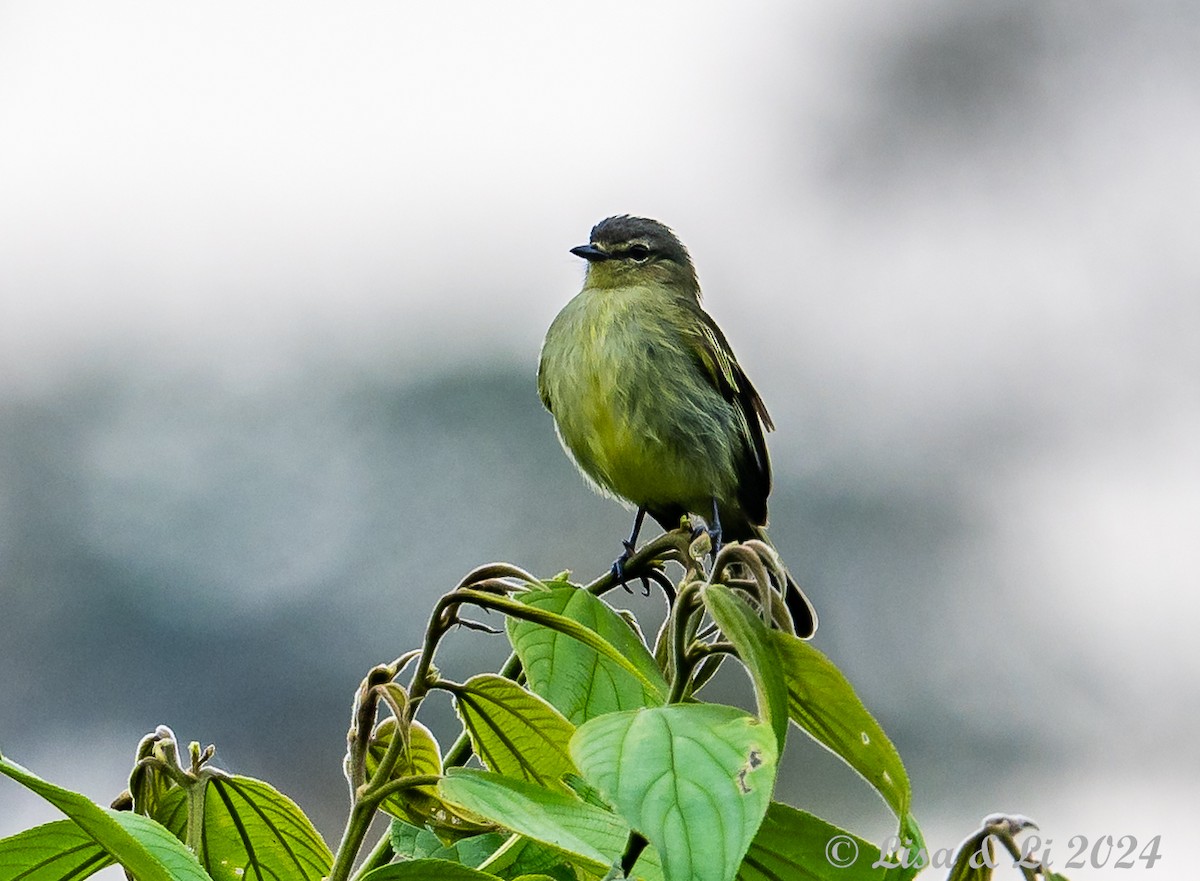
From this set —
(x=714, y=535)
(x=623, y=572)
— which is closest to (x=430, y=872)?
(x=623, y=572)

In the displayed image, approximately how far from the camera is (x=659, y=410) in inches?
130

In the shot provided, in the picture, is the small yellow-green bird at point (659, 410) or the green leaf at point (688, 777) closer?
the green leaf at point (688, 777)

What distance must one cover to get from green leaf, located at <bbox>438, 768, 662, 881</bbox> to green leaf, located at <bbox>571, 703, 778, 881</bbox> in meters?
0.09

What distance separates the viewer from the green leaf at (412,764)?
3.70 ft

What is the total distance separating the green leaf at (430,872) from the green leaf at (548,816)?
0.13 ft

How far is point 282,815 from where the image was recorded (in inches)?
48.9

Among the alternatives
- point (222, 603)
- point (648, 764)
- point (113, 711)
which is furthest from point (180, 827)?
point (222, 603)

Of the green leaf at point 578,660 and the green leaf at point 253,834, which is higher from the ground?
the green leaf at point 578,660

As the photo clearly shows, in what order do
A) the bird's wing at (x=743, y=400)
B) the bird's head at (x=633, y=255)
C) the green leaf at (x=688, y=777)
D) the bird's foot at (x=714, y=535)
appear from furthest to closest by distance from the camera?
1. the bird's head at (x=633, y=255)
2. the bird's wing at (x=743, y=400)
3. the bird's foot at (x=714, y=535)
4. the green leaf at (x=688, y=777)

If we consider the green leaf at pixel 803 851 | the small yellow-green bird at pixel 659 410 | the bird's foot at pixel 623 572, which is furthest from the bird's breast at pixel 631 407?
the green leaf at pixel 803 851

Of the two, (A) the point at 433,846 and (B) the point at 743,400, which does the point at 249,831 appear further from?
(B) the point at 743,400

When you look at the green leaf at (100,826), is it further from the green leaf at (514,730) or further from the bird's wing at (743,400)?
the bird's wing at (743,400)

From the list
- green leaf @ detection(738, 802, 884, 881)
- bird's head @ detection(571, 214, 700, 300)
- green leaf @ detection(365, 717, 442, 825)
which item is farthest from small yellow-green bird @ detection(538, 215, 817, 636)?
green leaf @ detection(738, 802, 884, 881)

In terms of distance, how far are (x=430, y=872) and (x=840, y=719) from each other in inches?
10.8
